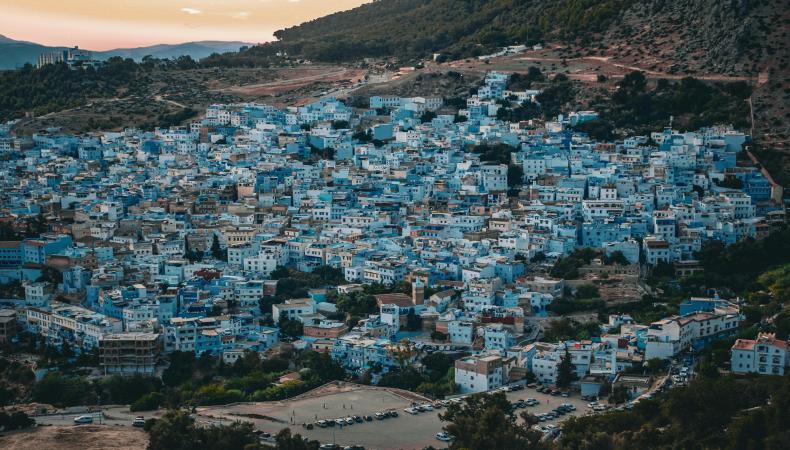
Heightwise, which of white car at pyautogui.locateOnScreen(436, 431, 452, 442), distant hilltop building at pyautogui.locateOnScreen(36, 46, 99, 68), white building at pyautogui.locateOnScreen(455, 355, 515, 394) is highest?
distant hilltop building at pyautogui.locateOnScreen(36, 46, 99, 68)

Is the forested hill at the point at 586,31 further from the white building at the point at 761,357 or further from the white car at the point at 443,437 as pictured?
the white car at the point at 443,437

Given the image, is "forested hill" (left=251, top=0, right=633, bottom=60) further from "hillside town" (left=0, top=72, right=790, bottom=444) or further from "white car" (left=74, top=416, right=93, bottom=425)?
"white car" (left=74, top=416, right=93, bottom=425)

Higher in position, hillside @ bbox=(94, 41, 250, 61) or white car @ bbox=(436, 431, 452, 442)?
hillside @ bbox=(94, 41, 250, 61)

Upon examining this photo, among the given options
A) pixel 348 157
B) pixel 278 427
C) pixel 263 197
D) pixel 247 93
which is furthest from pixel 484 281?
pixel 247 93

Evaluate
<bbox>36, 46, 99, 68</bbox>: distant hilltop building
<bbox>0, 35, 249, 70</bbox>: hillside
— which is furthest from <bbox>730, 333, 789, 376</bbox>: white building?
<bbox>0, 35, 249, 70</bbox>: hillside

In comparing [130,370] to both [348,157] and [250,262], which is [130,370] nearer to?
[250,262]
